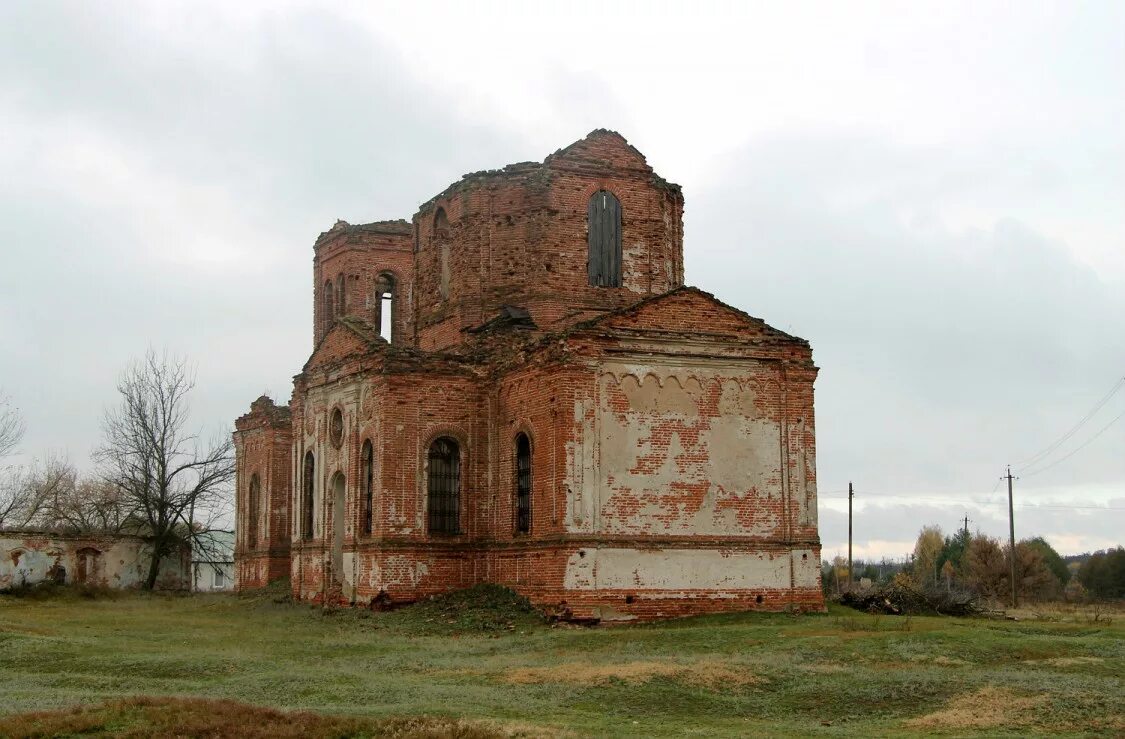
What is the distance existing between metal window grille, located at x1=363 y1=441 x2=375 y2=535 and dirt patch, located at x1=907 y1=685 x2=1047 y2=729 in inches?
615

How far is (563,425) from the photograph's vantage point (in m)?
23.0

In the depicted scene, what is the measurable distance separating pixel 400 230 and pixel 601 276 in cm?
1361

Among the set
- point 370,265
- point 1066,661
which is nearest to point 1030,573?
point 370,265

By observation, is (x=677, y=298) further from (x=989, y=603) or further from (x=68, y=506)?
(x=68, y=506)

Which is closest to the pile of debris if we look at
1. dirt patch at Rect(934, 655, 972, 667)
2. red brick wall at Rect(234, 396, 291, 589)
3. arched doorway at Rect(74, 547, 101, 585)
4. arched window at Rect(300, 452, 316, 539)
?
dirt patch at Rect(934, 655, 972, 667)

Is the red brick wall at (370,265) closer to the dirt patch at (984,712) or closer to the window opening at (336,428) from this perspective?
the window opening at (336,428)

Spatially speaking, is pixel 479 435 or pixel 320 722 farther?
pixel 479 435

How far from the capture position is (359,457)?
→ 1066 inches

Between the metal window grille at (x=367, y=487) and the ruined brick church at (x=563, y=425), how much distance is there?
4 centimetres

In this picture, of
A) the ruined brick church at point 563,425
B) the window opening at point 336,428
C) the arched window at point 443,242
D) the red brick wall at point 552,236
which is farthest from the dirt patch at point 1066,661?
the arched window at point 443,242

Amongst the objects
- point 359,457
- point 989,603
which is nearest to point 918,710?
point 359,457

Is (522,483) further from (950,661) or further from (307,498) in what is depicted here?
(950,661)

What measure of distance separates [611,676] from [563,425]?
846 centimetres

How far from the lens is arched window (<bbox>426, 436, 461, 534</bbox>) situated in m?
26.4
